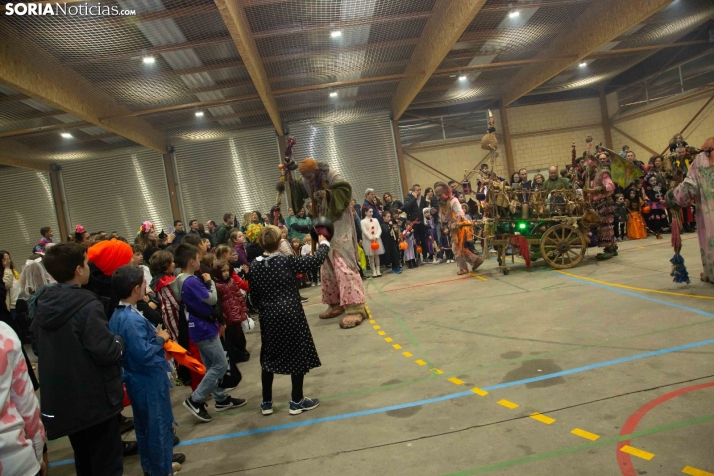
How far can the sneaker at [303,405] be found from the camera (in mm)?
3883

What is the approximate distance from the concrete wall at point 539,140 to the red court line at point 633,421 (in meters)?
14.3

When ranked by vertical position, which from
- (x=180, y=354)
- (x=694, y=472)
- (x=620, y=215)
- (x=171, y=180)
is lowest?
(x=694, y=472)

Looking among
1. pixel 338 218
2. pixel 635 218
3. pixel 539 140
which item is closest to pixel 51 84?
pixel 338 218

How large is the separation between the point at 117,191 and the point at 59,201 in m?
1.83

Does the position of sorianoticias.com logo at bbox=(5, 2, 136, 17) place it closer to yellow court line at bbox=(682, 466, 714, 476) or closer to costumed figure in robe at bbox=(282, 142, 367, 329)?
costumed figure in robe at bbox=(282, 142, 367, 329)

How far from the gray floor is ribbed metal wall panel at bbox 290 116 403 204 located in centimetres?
1016

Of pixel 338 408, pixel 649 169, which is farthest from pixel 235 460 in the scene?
pixel 649 169

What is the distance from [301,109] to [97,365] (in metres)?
13.4

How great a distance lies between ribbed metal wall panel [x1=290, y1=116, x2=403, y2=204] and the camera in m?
16.1

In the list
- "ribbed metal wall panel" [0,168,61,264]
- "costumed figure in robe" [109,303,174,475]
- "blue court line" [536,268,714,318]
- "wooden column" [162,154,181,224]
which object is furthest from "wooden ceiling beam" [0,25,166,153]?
"blue court line" [536,268,714,318]

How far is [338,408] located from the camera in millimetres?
3875

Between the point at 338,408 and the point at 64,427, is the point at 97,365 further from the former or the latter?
the point at 338,408

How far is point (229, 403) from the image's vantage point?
427 cm

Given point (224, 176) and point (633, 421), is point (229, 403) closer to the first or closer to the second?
point (633, 421)
